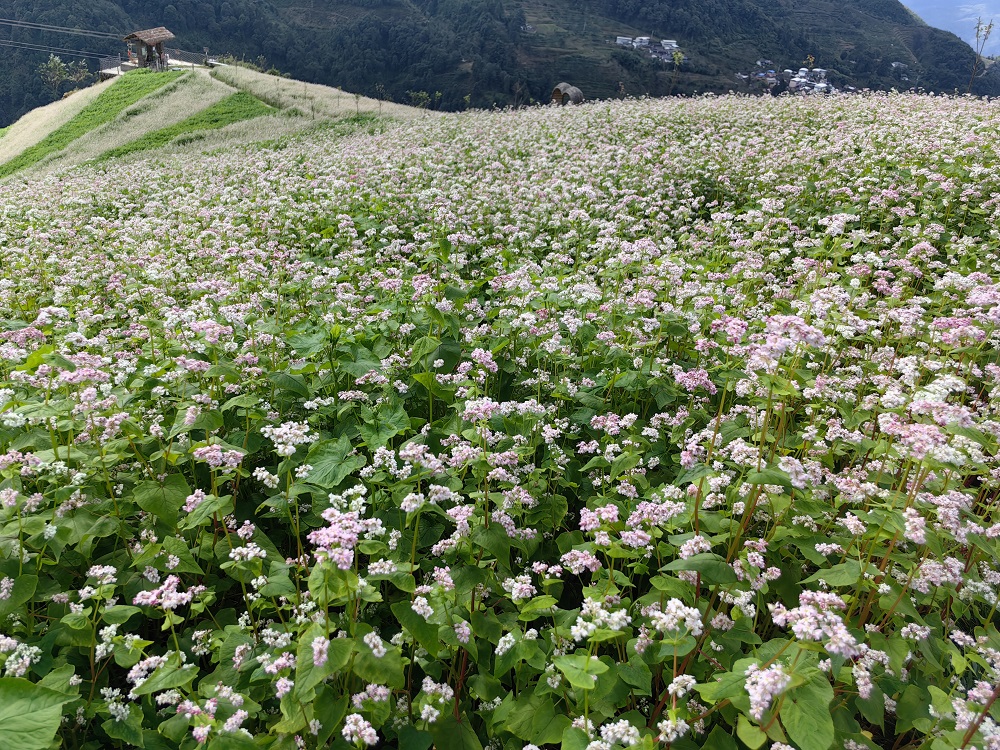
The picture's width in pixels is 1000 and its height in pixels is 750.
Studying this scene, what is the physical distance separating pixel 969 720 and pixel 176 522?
461 cm

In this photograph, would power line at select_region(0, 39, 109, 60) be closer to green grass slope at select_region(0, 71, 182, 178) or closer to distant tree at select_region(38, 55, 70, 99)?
distant tree at select_region(38, 55, 70, 99)

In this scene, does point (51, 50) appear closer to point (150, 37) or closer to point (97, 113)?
point (150, 37)

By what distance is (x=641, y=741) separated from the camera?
2533mm

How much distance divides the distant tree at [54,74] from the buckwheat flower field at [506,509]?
6377 inches

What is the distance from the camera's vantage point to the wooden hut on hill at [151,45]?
177ft

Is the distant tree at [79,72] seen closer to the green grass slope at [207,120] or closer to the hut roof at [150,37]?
the hut roof at [150,37]

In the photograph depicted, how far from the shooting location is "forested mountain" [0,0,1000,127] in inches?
5576

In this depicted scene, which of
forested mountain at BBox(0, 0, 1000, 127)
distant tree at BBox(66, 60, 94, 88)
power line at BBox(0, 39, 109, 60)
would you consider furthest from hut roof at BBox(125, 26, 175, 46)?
power line at BBox(0, 39, 109, 60)

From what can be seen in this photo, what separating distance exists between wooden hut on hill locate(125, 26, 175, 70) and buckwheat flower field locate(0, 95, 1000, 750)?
61497mm

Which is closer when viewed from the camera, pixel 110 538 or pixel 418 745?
pixel 418 745

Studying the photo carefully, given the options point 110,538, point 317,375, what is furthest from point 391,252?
point 110,538

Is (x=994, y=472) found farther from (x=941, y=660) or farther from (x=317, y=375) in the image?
(x=317, y=375)

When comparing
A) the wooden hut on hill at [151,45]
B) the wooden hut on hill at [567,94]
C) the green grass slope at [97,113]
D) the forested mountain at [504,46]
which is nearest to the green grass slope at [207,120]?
the green grass slope at [97,113]

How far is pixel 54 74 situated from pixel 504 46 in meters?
113
